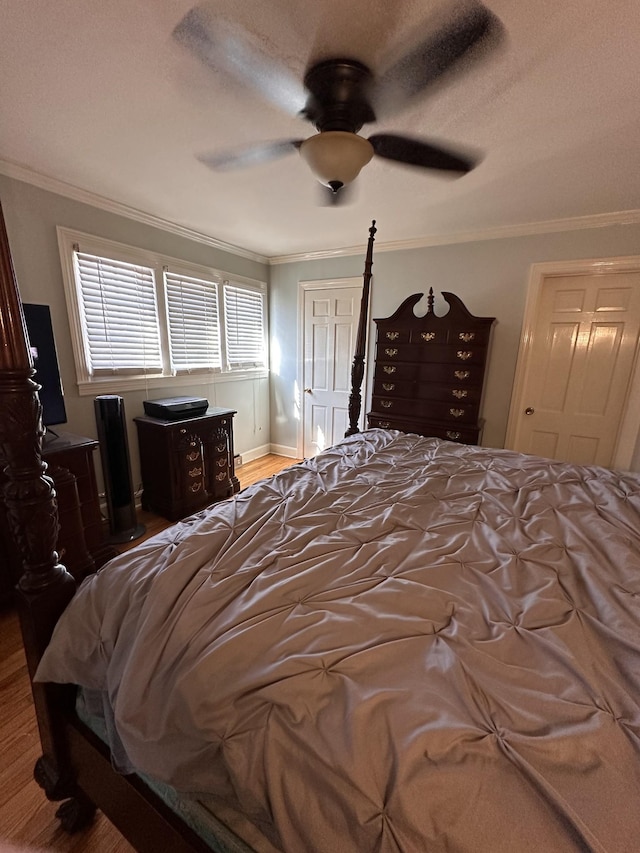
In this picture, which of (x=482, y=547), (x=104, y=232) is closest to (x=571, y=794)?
(x=482, y=547)

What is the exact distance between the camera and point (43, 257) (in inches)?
92.5

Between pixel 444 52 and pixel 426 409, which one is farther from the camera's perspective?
pixel 426 409

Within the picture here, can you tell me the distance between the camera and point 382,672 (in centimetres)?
71

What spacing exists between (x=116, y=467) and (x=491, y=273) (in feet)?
11.6

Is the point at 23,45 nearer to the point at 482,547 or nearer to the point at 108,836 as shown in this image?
the point at 482,547

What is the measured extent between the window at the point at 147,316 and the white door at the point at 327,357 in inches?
29.7

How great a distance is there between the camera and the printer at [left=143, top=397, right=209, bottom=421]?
9.53 feet

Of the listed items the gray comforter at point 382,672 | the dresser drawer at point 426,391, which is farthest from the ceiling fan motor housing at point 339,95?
the dresser drawer at point 426,391

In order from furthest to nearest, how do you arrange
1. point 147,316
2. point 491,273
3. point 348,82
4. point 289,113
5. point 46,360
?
point 491,273 < point 147,316 < point 46,360 < point 289,113 < point 348,82

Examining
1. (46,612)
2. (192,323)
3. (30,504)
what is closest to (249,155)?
(30,504)

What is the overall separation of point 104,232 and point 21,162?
23.2 inches

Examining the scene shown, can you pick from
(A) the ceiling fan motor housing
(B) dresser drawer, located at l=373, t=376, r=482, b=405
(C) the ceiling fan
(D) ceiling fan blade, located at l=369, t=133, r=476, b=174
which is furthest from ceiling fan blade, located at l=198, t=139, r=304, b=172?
(B) dresser drawer, located at l=373, t=376, r=482, b=405

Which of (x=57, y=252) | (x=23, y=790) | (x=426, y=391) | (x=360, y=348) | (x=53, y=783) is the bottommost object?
(x=23, y=790)

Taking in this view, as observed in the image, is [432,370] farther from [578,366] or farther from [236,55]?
[236,55]
